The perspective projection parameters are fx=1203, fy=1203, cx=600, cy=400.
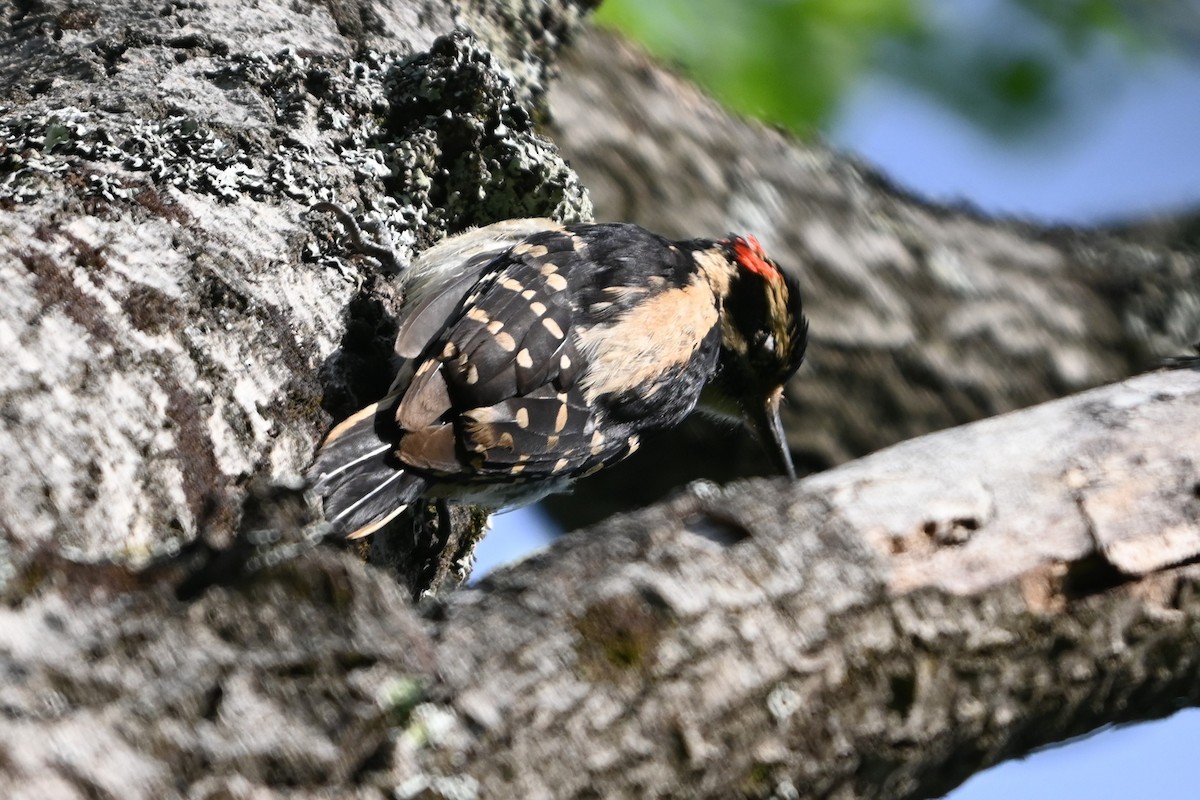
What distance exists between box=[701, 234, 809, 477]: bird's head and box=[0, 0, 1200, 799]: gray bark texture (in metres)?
0.81

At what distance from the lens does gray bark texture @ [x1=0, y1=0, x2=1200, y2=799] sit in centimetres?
128

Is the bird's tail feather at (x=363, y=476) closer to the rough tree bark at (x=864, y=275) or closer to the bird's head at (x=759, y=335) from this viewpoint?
the rough tree bark at (x=864, y=275)

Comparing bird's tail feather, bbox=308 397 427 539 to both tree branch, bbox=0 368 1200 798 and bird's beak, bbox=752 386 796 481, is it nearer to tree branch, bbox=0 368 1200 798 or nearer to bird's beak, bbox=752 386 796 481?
tree branch, bbox=0 368 1200 798

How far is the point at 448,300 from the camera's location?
2.79 m

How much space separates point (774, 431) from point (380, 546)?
150 centimetres

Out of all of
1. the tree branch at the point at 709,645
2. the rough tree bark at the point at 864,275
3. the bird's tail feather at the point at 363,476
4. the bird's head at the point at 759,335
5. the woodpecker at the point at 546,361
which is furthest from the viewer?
the bird's head at the point at 759,335

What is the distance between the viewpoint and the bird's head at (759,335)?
3688 mm

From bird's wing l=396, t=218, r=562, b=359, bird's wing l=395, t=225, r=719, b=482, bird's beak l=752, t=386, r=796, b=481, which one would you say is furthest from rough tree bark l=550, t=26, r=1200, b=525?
bird's wing l=396, t=218, r=562, b=359

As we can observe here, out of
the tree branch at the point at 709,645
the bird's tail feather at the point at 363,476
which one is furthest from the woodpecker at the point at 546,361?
the tree branch at the point at 709,645

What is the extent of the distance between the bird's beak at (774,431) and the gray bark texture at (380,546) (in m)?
0.99

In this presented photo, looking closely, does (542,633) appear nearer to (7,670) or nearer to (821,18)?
(7,670)

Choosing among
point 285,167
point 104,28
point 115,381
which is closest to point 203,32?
point 104,28

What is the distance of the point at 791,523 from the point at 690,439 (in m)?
2.38

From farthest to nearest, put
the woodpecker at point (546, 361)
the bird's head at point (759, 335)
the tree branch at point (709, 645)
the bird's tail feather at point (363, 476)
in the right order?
1. the bird's head at point (759, 335)
2. the woodpecker at point (546, 361)
3. the bird's tail feather at point (363, 476)
4. the tree branch at point (709, 645)
